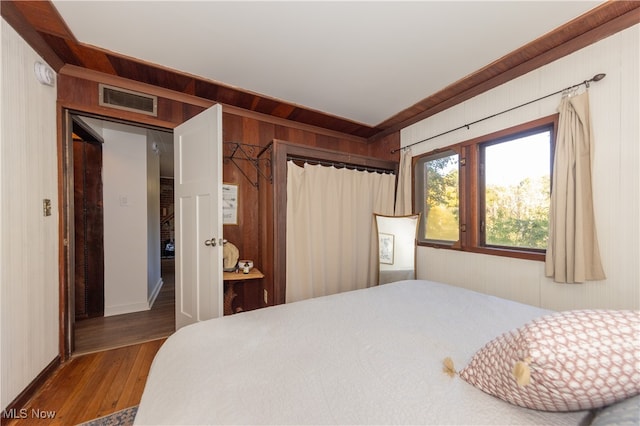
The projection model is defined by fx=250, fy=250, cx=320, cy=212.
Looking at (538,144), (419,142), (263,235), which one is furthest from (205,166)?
(538,144)

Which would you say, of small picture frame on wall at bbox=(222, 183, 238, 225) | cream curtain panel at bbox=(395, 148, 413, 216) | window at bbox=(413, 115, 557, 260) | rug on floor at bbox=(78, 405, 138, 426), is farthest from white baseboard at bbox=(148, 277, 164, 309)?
window at bbox=(413, 115, 557, 260)

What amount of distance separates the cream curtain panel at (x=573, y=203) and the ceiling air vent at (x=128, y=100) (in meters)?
3.28

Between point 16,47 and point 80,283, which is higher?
point 16,47

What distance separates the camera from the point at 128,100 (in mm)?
2227

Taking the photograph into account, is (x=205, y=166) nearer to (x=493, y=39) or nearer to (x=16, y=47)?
(x=16, y=47)

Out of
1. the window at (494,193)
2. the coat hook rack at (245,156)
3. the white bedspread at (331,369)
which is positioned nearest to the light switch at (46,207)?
the coat hook rack at (245,156)

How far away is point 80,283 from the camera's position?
119 inches

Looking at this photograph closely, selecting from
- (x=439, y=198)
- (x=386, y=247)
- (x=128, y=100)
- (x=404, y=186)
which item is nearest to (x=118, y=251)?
(x=128, y=100)

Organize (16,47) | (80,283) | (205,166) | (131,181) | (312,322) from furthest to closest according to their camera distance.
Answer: (131,181) → (80,283) → (205,166) → (16,47) → (312,322)

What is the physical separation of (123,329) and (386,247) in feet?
9.97

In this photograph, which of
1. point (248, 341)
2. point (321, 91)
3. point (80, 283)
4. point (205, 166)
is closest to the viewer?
point (248, 341)

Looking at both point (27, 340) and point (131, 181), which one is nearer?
point (27, 340)

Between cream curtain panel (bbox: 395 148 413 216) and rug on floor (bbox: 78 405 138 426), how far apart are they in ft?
9.26

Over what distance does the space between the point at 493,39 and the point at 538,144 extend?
34.4 inches
